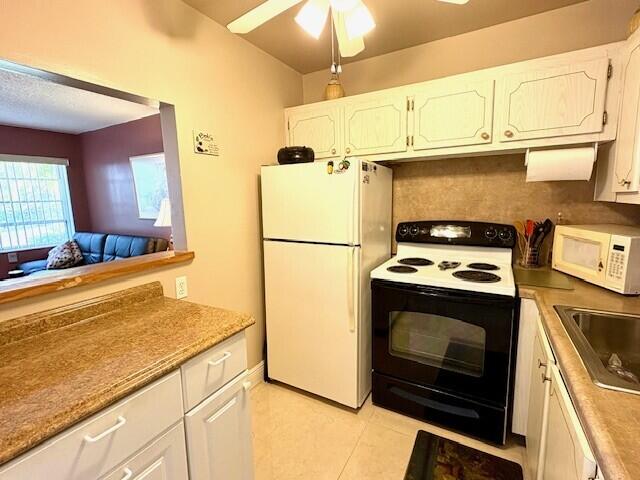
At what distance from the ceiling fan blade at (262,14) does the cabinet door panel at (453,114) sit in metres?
1.02

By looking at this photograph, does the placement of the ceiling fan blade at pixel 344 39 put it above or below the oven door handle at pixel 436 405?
above

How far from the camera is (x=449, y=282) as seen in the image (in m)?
1.70

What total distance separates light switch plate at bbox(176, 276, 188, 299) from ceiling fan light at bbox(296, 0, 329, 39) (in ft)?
4.53

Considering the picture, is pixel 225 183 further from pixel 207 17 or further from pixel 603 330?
pixel 603 330

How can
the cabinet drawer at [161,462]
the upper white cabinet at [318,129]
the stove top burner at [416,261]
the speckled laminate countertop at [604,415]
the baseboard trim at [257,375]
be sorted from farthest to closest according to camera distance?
the baseboard trim at [257,375] → the upper white cabinet at [318,129] → the stove top burner at [416,261] → the cabinet drawer at [161,462] → the speckled laminate countertop at [604,415]

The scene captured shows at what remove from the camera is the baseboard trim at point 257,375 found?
2.34 m

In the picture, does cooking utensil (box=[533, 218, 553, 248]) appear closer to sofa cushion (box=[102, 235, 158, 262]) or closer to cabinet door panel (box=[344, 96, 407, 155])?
cabinet door panel (box=[344, 96, 407, 155])

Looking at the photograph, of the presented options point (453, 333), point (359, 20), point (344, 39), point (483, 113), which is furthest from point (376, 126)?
point (453, 333)

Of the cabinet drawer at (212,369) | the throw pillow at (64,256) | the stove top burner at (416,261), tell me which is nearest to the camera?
the cabinet drawer at (212,369)

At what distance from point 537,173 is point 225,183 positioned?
5.94ft

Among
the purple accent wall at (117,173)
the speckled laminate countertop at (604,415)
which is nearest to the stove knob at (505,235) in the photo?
the speckled laminate countertop at (604,415)

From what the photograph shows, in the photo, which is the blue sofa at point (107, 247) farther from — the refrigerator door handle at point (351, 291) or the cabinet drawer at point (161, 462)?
the cabinet drawer at point (161, 462)

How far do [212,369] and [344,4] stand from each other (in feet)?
4.60

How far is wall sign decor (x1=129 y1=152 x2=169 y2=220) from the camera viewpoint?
3.89 m
